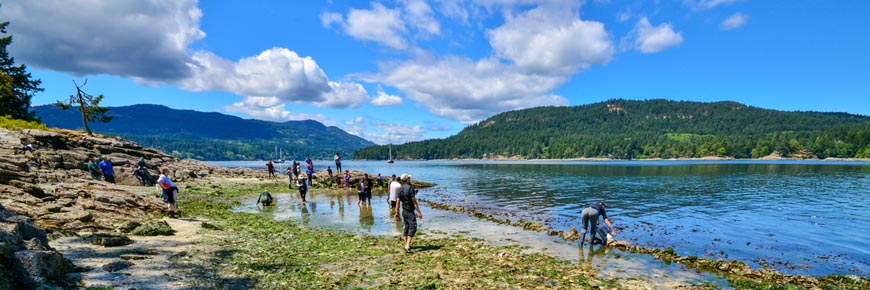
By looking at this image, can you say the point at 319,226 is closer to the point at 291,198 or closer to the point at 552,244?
the point at 552,244

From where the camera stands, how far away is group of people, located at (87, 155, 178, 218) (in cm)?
2170

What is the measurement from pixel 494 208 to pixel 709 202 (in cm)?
2175

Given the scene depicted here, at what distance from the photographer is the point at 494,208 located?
119 ft

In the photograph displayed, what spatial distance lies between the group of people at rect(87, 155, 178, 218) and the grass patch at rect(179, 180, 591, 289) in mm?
4014

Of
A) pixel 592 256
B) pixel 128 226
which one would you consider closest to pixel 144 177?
pixel 128 226

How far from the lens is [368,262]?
14.2m

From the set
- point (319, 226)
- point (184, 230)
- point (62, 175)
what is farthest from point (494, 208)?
point (62, 175)

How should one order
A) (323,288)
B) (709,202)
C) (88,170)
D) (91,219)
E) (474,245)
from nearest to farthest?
1. (323,288)
2. (91,219)
3. (474,245)
4. (88,170)
5. (709,202)

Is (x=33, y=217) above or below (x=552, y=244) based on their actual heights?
above

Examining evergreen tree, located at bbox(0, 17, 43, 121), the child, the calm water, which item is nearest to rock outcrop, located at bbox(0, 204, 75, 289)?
the child

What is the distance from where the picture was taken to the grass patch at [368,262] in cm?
1203

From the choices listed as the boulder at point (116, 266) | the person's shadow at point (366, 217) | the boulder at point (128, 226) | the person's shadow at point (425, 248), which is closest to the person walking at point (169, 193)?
the boulder at point (128, 226)

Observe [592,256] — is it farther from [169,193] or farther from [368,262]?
[169,193]

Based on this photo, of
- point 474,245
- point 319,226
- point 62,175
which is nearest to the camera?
point 474,245
